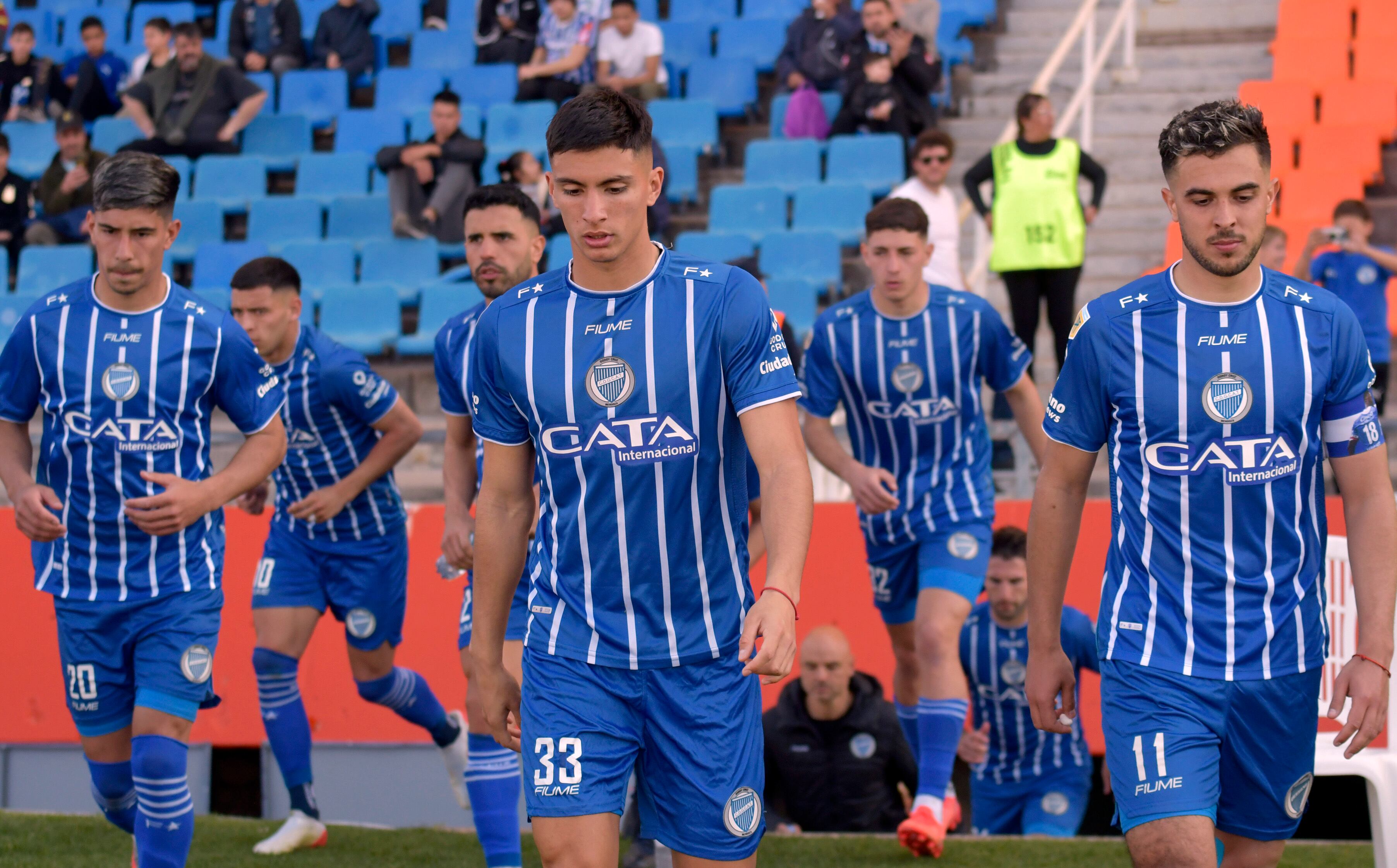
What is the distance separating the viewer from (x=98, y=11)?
15.6m

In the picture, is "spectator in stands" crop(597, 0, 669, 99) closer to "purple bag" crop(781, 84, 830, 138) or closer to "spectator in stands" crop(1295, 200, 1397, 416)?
"purple bag" crop(781, 84, 830, 138)

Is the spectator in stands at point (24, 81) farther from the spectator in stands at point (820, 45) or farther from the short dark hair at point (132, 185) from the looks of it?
the short dark hair at point (132, 185)

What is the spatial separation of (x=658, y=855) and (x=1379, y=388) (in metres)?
5.97

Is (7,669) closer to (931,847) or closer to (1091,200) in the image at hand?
(931,847)

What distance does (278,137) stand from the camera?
533 inches

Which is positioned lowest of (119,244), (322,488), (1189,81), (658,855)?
(658,855)

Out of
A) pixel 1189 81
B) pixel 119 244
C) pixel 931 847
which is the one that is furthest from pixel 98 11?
pixel 931 847

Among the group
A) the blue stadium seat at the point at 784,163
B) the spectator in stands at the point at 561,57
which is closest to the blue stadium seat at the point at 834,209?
the blue stadium seat at the point at 784,163

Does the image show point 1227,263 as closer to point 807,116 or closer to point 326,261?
point 807,116

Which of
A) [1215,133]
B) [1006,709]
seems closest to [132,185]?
[1215,133]

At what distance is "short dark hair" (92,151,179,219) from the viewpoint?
183 inches

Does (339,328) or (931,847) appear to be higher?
(339,328)

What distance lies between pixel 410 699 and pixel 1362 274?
5.84 metres

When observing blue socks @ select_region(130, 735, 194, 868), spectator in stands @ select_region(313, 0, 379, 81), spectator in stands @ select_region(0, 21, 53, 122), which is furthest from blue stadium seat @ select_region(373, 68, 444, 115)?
blue socks @ select_region(130, 735, 194, 868)
